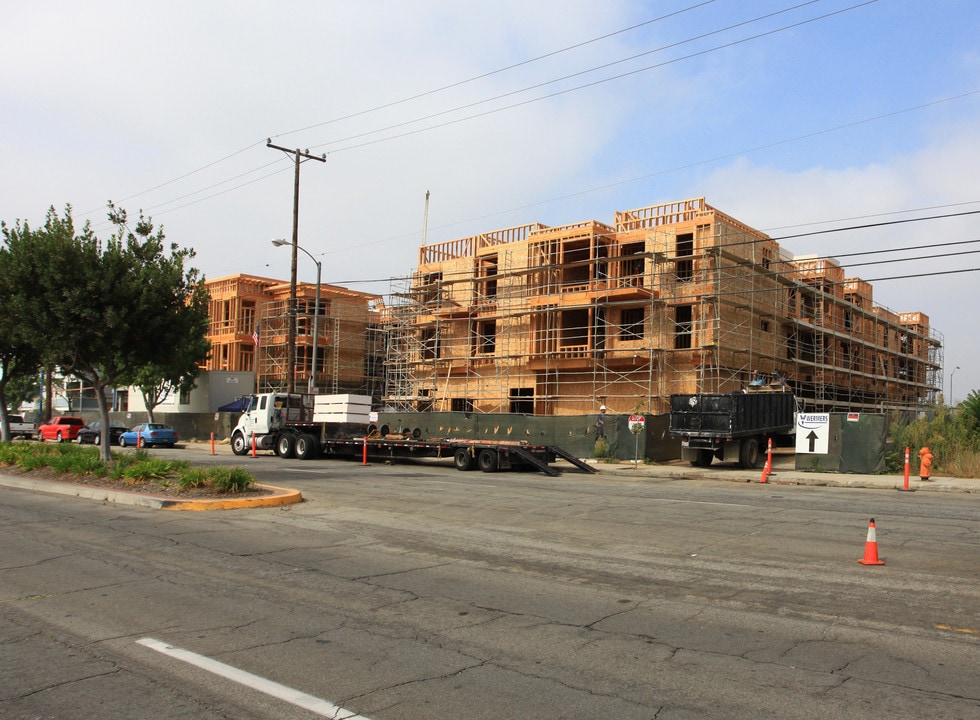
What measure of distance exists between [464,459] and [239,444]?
1330cm

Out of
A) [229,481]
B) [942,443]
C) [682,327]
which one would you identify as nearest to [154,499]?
[229,481]

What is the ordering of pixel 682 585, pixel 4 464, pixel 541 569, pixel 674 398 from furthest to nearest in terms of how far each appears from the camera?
pixel 674 398, pixel 4 464, pixel 541 569, pixel 682 585

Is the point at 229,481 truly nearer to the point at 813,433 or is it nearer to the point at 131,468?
the point at 131,468

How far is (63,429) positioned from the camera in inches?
1783

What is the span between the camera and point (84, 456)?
18.5 metres

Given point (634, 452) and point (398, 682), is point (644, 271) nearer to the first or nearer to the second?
point (634, 452)

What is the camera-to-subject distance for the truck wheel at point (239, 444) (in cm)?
3478

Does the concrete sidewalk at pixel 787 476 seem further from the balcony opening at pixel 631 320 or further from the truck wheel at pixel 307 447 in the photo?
the truck wheel at pixel 307 447

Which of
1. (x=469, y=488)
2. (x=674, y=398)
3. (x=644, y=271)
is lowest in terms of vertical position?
(x=469, y=488)

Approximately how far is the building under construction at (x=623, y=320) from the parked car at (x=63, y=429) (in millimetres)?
18035

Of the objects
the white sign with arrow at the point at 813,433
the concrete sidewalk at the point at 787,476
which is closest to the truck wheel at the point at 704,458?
the concrete sidewalk at the point at 787,476

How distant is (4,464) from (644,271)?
27541 mm

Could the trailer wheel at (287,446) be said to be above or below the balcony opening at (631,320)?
below

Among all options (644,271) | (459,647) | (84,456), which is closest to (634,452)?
(644,271)
